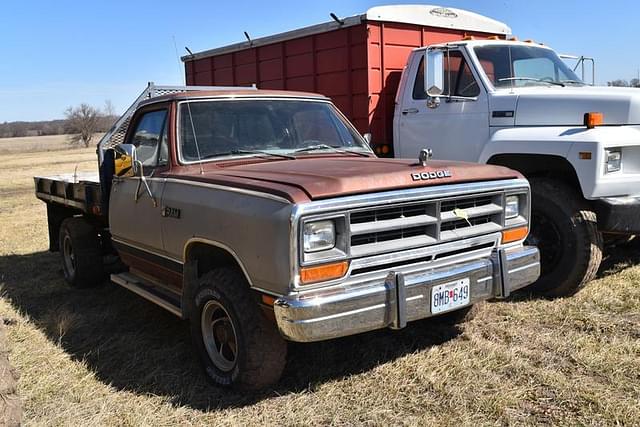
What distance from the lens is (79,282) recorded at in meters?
6.72

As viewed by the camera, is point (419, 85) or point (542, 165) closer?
point (542, 165)

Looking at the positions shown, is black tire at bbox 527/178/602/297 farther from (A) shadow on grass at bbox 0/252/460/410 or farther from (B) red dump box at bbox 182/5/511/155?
(B) red dump box at bbox 182/5/511/155

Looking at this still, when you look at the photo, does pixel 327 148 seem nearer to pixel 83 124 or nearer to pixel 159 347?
pixel 159 347

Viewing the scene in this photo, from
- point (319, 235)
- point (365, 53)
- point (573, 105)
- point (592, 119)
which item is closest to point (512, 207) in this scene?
point (592, 119)

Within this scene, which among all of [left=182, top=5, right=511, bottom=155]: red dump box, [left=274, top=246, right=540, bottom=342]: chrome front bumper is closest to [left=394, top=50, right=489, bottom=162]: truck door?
[left=182, top=5, right=511, bottom=155]: red dump box

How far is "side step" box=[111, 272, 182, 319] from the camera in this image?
14.8 feet

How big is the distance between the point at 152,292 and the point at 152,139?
4.01 feet

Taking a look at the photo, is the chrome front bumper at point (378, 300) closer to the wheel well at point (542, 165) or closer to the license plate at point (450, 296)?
the license plate at point (450, 296)

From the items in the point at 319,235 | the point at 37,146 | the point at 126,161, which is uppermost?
the point at 37,146

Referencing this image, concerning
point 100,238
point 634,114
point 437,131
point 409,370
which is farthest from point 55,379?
point 634,114

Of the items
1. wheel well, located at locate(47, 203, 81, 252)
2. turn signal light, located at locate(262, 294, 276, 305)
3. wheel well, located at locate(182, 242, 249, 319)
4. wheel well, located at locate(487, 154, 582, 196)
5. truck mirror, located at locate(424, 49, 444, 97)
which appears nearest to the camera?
turn signal light, located at locate(262, 294, 276, 305)

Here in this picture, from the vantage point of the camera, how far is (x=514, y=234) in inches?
172

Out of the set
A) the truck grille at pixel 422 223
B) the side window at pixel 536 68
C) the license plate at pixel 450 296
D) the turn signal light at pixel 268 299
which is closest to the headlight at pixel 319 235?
the truck grille at pixel 422 223

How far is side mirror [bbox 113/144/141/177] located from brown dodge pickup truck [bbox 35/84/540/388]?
0.6 inches
